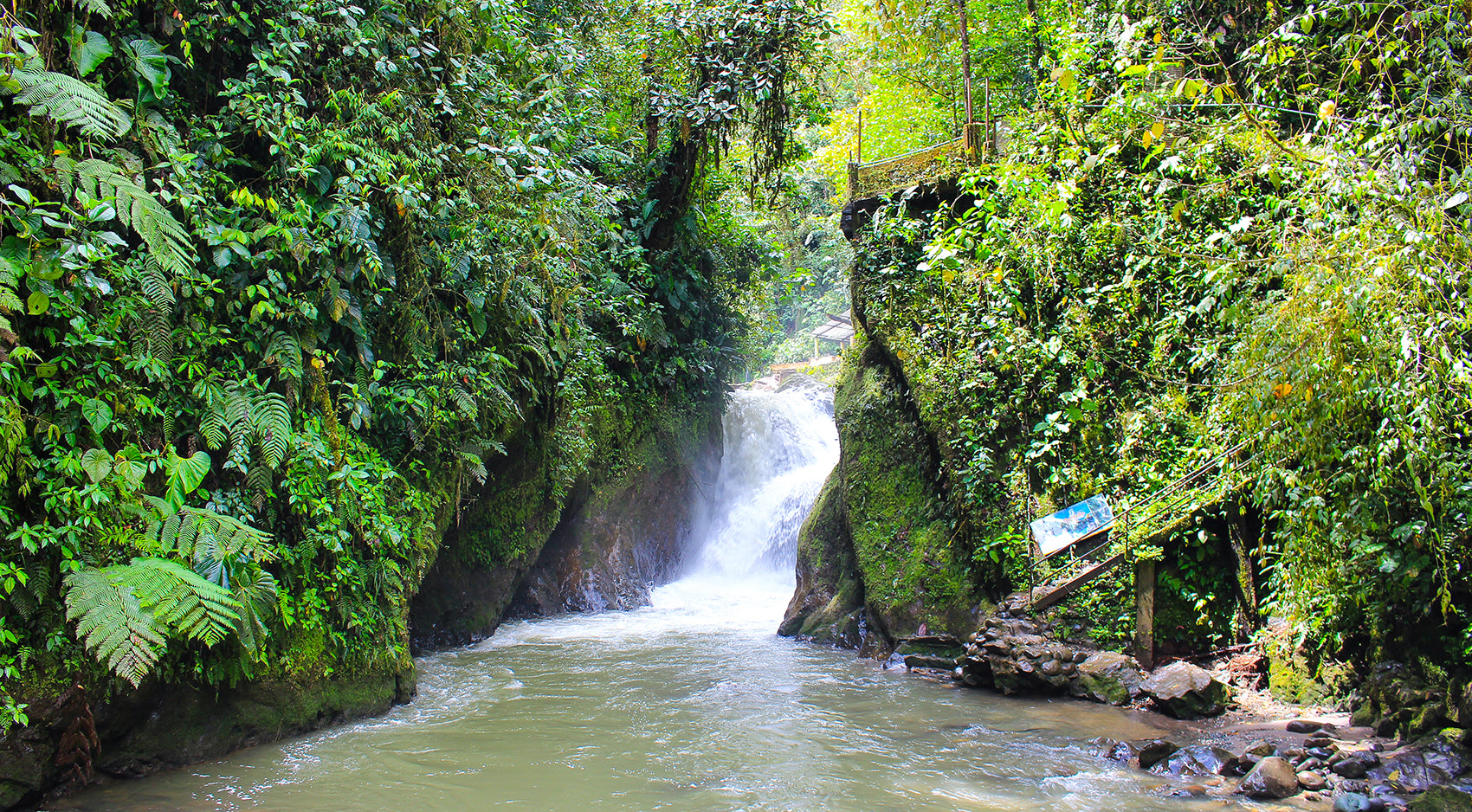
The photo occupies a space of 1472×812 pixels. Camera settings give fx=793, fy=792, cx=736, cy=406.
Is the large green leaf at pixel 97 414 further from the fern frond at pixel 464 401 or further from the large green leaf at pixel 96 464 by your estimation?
the fern frond at pixel 464 401

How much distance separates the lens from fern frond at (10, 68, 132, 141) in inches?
160

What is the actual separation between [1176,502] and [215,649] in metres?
7.10

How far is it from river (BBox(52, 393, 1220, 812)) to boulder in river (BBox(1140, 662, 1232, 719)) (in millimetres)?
295

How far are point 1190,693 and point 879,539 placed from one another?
393cm

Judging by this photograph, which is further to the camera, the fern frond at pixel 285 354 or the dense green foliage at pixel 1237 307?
the fern frond at pixel 285 354

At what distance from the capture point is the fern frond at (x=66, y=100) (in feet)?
13.3

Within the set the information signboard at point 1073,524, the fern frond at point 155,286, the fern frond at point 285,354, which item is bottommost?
the information signboard at point 1073,524

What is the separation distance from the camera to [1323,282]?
15.0ft

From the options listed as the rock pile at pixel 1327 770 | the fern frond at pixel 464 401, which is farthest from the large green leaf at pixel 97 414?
the rock pile at pixel 1327 770

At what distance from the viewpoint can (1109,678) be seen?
666 centimetres

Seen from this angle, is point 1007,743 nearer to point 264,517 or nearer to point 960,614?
point 960,614

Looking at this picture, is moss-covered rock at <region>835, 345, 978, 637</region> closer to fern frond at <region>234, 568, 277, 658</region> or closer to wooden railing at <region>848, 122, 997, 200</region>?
wooden railing at <region>848, 122, 997, 200</region>

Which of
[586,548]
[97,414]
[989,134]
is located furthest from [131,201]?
[989,134]

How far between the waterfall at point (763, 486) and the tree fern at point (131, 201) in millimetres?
10835
